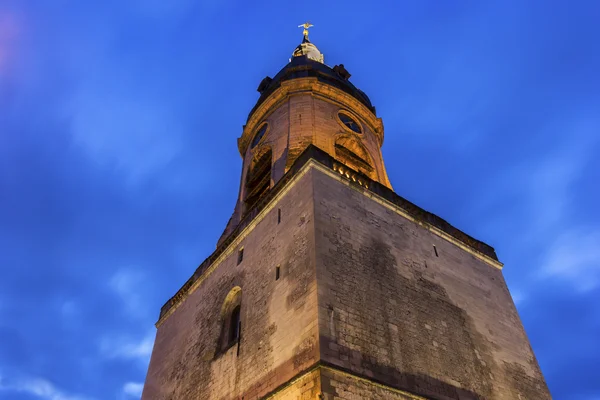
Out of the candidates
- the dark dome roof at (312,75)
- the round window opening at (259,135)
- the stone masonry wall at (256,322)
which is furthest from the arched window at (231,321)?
the dark dome roof at (312,75)

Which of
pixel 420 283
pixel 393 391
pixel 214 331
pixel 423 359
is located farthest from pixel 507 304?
pixel 214 331

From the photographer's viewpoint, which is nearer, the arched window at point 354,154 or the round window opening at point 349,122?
the arched window at point 354,154

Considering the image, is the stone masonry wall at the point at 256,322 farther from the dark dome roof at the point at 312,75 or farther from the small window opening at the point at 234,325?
the dark dome roof at the point at 312,75

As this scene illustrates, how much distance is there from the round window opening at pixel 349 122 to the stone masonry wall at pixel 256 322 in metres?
8.33

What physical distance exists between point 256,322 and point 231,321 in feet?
7.65

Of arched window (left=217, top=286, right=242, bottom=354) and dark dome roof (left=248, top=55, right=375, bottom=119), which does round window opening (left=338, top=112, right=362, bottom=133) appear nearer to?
dark dome roof (left=248, top=55, right=375, bottom=119)

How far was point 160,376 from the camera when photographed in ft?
56.4

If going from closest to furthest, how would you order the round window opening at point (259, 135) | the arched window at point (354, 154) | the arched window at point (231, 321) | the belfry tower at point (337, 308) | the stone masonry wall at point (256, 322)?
the belfry tower at point (337, 308)
the stone masonry wall at point (256, 322)
the arched window at point (231, 321)
the arched window at point (354, 154)
the round window opening at point (259, 135)

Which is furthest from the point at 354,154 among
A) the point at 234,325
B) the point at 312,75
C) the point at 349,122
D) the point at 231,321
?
the point at 234,325

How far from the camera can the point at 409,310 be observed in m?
12.7

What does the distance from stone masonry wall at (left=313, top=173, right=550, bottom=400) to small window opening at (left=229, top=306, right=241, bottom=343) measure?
14.1ft

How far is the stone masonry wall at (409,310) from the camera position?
10.8 metres

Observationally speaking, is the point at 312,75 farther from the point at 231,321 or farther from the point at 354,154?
the point at 231,321

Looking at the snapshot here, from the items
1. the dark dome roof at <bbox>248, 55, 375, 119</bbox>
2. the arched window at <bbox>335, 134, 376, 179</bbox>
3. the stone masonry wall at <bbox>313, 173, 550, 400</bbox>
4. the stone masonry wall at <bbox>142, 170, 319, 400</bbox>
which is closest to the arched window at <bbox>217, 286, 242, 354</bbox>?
the stone masonry wall at <bbox>142, 170, 319, 400</bbox>
